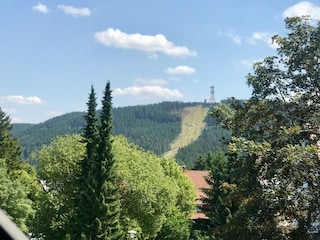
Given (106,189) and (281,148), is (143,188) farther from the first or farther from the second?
(281,148)

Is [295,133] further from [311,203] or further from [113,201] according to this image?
[113,201]

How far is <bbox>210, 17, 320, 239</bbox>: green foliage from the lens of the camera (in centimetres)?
1439

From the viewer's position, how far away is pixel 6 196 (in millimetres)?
31953

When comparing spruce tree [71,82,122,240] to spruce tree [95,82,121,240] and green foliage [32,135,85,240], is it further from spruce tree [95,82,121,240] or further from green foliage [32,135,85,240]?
green foliage [32,135,85,240]

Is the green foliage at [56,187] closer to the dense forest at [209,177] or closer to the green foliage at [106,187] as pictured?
the dense forest at [209,177]

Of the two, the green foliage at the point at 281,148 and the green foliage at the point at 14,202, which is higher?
the green foliage at the point at 281,148

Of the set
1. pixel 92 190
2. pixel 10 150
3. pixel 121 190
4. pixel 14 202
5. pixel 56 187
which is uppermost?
pixel 10 150

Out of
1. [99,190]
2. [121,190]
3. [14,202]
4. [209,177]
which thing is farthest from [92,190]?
[209,177]

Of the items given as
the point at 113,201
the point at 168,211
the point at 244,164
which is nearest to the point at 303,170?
the point at 244,164

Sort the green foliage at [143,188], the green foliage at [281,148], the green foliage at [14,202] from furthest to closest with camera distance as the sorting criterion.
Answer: the green foliage at [143,188] → the green foliage at [14,202] → the green foliage at [281,148]

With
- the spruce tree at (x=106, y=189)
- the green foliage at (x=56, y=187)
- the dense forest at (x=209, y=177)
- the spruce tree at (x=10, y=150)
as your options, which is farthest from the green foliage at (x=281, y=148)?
the spruce tree at (x=10, y=150)

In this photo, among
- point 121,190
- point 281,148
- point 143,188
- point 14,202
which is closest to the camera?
point 281,148

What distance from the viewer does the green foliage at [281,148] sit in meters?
14.4

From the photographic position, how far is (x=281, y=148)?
1466cm
